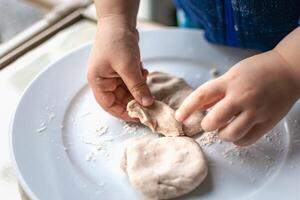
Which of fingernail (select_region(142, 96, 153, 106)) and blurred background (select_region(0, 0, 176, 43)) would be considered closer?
fingernail (select_region(142, 96, 153, 106))

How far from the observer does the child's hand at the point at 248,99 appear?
0.48 metres

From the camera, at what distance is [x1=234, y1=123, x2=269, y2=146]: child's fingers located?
0.50 m

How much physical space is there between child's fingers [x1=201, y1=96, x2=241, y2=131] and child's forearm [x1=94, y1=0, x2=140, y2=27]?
17cm

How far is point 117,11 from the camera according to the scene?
23.7 inches

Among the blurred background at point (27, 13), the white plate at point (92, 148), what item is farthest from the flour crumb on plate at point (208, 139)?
the blurred background at point (27, 13)

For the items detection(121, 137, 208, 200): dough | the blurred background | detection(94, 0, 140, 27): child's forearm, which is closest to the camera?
detection(121, 137, 208, 200): dough

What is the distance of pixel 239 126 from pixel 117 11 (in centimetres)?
22

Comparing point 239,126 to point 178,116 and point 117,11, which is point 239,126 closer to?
point 178,116

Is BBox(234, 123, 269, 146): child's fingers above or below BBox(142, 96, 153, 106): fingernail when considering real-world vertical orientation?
below

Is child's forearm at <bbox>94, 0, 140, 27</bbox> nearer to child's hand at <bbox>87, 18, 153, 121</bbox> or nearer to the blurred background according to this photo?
child's hand at <bbox>87, 18, 153, 121</bbox>

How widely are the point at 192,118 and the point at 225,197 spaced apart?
0.32 ft

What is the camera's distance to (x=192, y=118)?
533 millimetres

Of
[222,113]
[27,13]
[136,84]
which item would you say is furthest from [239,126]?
[27,13]

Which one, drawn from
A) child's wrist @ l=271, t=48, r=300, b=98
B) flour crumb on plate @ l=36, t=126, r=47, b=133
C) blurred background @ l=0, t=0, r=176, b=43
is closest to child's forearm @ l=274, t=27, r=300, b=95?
child's wrist @ l=271, t=48, r=300, b=98
